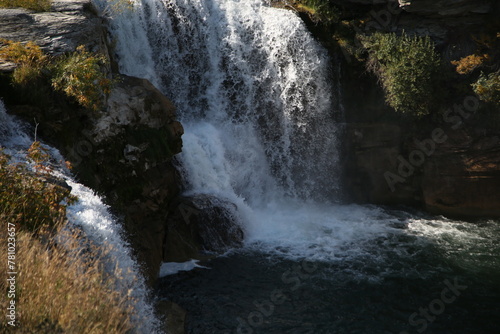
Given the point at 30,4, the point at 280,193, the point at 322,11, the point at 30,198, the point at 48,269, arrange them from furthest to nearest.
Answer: the point at 322,11 → the point at 280,193 → the point at 30,4 → the point at 30,198 → the point at 48,269

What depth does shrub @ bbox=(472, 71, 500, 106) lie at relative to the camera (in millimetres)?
13391

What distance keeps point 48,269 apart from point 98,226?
2.14 m

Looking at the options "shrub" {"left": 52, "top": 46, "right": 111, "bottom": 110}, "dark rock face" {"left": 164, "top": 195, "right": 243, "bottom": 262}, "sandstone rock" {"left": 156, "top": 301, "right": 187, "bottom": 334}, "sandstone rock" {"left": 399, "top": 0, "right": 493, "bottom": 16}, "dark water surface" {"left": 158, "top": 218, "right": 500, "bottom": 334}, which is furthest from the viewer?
"sandstone rock" {"left": 399, "top": 0, "right": 493, "bottom": 16}

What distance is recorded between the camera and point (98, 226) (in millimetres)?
7152

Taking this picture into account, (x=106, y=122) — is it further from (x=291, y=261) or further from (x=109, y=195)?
(x=291, y=261)

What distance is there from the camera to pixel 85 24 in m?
11.4

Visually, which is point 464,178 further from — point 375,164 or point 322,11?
point 322,11

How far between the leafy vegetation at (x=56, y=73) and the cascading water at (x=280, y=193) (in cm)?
378

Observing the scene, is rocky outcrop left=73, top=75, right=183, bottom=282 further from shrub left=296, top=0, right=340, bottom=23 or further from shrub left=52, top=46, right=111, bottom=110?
shrub left=296, top=0, right=340, bottom=23

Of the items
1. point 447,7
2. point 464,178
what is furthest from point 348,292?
point 447,7

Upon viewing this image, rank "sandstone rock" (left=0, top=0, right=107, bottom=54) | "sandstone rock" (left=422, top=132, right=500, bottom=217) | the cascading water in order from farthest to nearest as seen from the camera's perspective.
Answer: "sandstone rock" (left=422, top=132, right=500, bottom=217) < "sandstone rock" (left=0, top=0, right=107, bottom=54) < the cascading water

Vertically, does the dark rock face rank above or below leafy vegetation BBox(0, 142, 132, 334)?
below

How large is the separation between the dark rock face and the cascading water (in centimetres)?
44

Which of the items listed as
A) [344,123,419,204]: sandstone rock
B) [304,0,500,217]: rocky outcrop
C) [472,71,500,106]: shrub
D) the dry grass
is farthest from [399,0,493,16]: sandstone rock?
the dry grass
